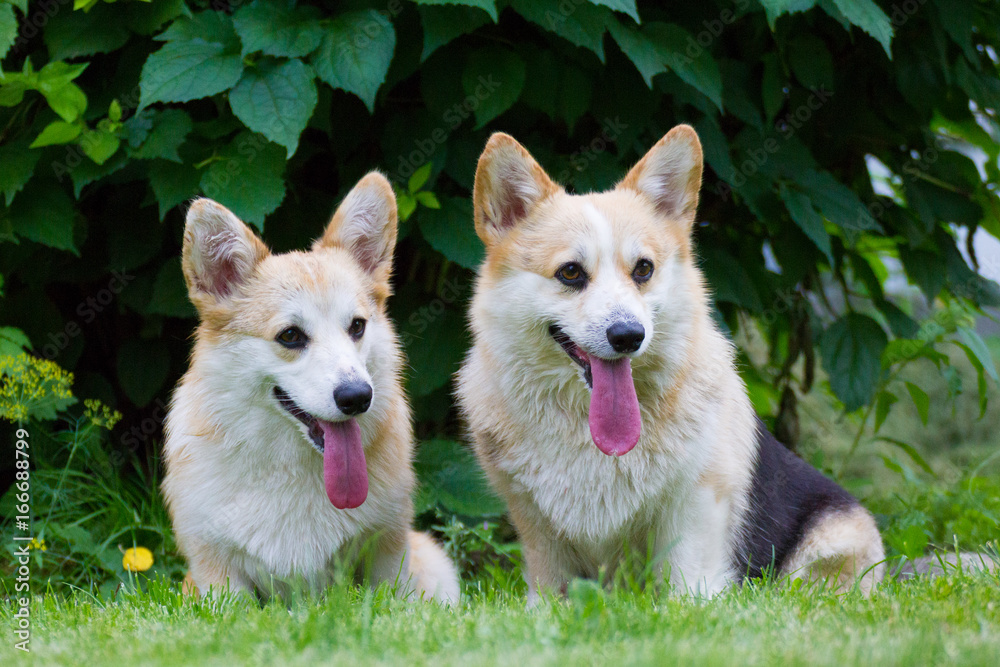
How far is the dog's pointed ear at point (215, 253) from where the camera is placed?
310 centimetres

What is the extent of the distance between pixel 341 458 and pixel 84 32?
2.14m

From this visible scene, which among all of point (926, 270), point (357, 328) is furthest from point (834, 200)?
point (357, 328)

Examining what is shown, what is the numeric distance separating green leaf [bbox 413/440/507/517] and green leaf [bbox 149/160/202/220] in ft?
4.95

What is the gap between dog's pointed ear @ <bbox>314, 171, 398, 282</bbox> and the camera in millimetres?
3383

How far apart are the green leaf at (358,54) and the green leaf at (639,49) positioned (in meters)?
0.90

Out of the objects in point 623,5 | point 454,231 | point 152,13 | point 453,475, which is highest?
point 623,5

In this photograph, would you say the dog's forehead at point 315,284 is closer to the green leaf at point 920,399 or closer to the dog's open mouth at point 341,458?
the dog's open mouth at point 341,458

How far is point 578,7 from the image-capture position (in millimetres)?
3635

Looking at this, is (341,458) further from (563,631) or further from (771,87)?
(771,87)

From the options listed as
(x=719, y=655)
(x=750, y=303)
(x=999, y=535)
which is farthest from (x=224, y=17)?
(x=999, y=535)

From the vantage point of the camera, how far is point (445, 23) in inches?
141

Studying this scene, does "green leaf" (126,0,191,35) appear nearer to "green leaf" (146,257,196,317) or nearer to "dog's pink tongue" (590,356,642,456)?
"green leaf" (146,257,196,317)

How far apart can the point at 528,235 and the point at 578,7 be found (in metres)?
1.03

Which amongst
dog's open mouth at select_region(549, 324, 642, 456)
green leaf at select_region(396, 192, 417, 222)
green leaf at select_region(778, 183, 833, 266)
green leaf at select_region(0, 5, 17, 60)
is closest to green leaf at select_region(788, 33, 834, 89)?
green leaf at select_region(778, 183, 833, 266)
